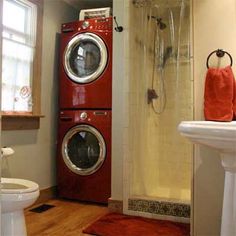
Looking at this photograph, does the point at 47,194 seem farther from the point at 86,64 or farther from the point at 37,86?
the point at 86,64

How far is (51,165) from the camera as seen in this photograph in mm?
→ 3088

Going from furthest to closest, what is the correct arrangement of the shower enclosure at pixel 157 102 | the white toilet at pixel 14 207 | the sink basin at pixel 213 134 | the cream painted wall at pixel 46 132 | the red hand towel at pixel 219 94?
the cream painted wall at pixel 46 132, the shower enclosure at pixel 157 102, the red hand towel at pixel 219 94, the white toilet at pixel 14 207, the sink basin at pixel 213 134

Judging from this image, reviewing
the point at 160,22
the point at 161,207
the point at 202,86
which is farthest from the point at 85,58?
the point at 161,207

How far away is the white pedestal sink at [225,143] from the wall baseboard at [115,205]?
1187mm

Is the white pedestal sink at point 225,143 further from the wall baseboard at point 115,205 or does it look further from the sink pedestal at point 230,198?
the wall baseboard at point 115,205

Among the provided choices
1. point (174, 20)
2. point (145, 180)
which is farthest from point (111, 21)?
point (145, 180)

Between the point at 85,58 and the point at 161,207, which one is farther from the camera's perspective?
the point at 85,58

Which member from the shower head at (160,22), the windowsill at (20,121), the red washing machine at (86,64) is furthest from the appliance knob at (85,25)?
the windowsill at (20,121)

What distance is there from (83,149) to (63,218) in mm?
792

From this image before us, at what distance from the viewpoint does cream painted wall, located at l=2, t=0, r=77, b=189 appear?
269 centimetres

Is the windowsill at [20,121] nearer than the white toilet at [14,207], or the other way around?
the white toilet at [14,207]

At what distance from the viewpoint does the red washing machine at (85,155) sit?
283 centimetres

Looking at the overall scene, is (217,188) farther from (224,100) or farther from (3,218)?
(3,218)

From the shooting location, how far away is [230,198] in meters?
1.57
